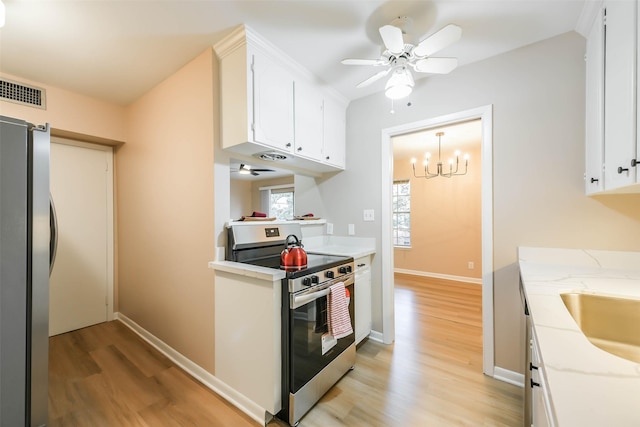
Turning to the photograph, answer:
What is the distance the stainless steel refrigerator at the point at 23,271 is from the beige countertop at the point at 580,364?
1.73 m

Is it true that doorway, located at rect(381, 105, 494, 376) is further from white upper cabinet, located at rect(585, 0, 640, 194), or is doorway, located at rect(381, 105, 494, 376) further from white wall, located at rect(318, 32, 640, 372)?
white upper cabinet, located at rect(585, 0, 640, 194)

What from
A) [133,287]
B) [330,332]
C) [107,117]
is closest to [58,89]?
[107,117]

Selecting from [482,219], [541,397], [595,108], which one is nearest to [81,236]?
[541,397]

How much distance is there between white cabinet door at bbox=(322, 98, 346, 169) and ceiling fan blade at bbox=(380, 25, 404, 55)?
1016 mm

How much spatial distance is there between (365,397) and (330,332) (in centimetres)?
51

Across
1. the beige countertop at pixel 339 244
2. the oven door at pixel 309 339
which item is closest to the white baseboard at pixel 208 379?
the oven door at pixel 309 339

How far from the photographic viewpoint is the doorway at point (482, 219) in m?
2.04

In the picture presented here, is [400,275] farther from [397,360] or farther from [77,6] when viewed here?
[77,6]

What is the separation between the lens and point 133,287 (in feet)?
9.41

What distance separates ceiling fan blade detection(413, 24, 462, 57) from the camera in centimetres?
138

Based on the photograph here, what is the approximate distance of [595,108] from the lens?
1486 millimetres

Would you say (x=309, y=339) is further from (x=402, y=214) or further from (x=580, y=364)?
(x=402, y=214)

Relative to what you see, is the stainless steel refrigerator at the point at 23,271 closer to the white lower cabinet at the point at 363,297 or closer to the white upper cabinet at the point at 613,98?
the white lower cabinet at the point at 363,297

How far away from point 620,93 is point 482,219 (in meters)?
1.12
